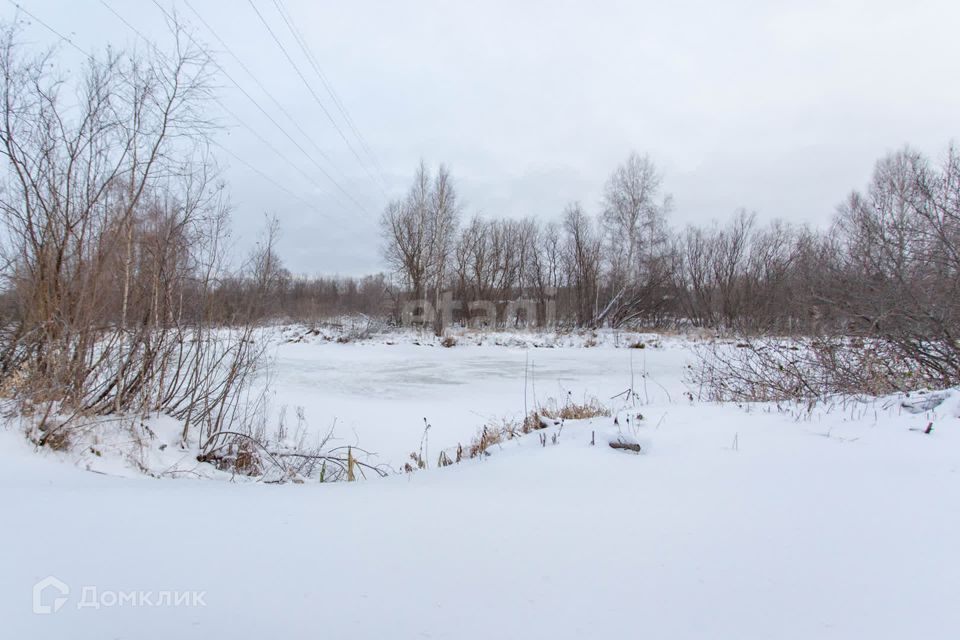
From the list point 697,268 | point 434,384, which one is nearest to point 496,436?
point 434,384

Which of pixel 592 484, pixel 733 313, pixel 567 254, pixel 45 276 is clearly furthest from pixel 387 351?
pixel 733 313

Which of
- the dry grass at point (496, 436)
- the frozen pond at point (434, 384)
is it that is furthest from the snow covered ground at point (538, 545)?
the frozen pond at point (434, 384)

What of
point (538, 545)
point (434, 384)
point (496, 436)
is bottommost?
point (434, 384)

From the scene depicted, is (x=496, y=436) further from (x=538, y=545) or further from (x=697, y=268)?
(x=697, y=268)

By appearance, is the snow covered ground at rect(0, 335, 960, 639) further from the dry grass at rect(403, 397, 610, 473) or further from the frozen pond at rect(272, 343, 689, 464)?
the frozen pond at rect(272, 343, 689, 464)

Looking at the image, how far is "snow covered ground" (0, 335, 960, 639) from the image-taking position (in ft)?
4.41

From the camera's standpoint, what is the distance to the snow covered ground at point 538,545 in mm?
1345

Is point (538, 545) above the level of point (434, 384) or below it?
above

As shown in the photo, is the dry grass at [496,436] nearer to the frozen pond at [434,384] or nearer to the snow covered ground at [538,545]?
the frozen pond at [434,384]

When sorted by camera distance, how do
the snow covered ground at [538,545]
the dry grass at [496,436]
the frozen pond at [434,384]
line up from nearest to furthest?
the snow covered ground at [538,545], the dry grass at [496,436], the frozen pond at [434,384]

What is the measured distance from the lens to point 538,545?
6.09ft

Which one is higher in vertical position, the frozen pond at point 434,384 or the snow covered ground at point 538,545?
the snow covered ground at point 538,545

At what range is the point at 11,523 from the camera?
74.9 inches

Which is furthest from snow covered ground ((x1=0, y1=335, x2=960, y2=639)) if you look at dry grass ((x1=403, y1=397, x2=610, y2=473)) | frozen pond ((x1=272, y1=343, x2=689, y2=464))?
frozen pond ((x1=272, y1=343, x2=689, y2=464))
